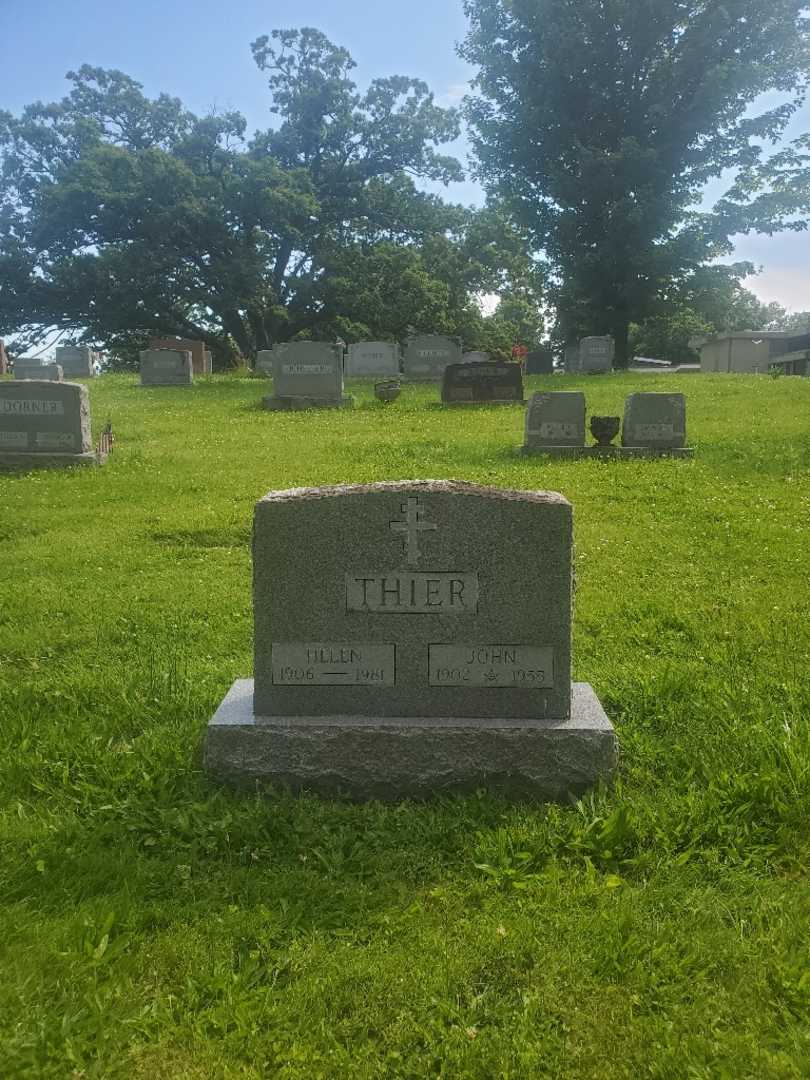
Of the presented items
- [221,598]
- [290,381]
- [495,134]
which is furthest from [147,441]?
[495,134]

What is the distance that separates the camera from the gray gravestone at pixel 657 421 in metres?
12.6

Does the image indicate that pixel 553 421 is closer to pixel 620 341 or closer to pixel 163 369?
pixel 163 369

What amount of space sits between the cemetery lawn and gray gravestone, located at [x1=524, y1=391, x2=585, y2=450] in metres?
6.68

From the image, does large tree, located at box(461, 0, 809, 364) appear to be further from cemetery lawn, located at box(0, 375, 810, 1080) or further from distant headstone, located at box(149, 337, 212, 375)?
cemetery lawn, located at box(0, 375, 810, 1080)

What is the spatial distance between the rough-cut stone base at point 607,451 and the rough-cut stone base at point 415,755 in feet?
30.0

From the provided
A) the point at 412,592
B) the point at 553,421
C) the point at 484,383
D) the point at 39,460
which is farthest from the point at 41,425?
the point at 484,383

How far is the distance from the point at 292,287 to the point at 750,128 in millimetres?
19694

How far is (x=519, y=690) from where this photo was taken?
3.83 meters

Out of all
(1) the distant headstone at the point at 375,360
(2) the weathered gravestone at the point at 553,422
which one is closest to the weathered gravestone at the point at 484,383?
(2) the weathered gravestone at the point at 553,422

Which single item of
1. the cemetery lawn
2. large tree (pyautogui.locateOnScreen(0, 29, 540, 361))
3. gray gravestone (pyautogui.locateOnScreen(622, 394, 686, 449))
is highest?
large tree (pyautogui.locateOnScreen(0, 29, 540, 361))

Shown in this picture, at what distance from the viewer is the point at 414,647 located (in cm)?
381

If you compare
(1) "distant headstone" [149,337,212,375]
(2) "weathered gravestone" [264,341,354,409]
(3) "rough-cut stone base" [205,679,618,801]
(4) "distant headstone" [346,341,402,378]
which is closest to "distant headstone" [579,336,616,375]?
(4) "distant headstone" [346,341,402,378]

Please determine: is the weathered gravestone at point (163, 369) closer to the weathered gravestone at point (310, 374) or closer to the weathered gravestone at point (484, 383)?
the weathered gravestone at point (310, 374)

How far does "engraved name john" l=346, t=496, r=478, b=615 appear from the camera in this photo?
3.79 meters
